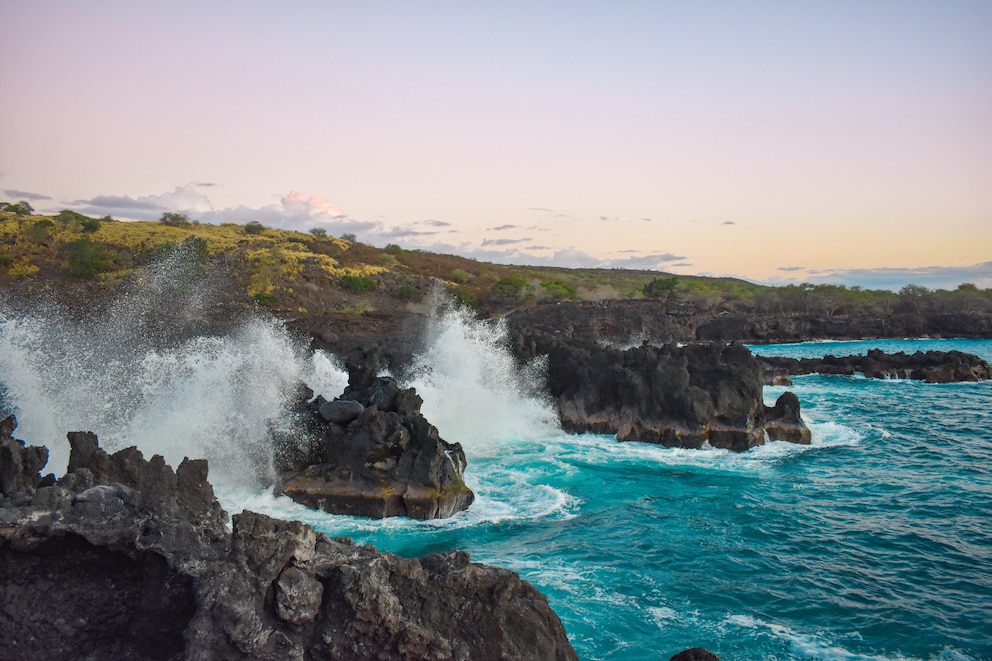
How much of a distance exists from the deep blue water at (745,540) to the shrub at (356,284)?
133ft

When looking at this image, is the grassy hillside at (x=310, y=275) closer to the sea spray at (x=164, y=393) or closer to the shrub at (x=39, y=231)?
the shrub at (x=39, y=231)

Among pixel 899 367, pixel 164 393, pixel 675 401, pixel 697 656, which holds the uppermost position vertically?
pixel 164 393

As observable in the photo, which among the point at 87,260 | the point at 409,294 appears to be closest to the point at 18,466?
the point at 87,260

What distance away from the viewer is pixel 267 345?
2433 centimetres

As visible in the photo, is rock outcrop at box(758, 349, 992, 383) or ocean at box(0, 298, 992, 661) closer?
ocean at box(0, 298, 992, 661)

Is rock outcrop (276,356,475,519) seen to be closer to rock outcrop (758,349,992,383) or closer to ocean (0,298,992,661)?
ocean (0,298,992,661)

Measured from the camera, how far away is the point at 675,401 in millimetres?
25266

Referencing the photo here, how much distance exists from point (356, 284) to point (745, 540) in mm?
51973

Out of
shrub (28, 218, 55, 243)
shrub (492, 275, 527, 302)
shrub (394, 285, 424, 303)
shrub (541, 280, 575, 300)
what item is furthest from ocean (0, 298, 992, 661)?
shrub (541, 280, 575, 300)

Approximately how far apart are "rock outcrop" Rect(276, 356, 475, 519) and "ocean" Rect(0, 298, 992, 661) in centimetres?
52

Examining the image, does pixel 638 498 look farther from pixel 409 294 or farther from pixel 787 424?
pixel 409 294

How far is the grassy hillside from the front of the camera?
54156mm

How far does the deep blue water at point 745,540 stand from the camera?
1109cm

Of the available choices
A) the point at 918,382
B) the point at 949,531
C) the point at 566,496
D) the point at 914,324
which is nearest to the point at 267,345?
the point at 566,496
